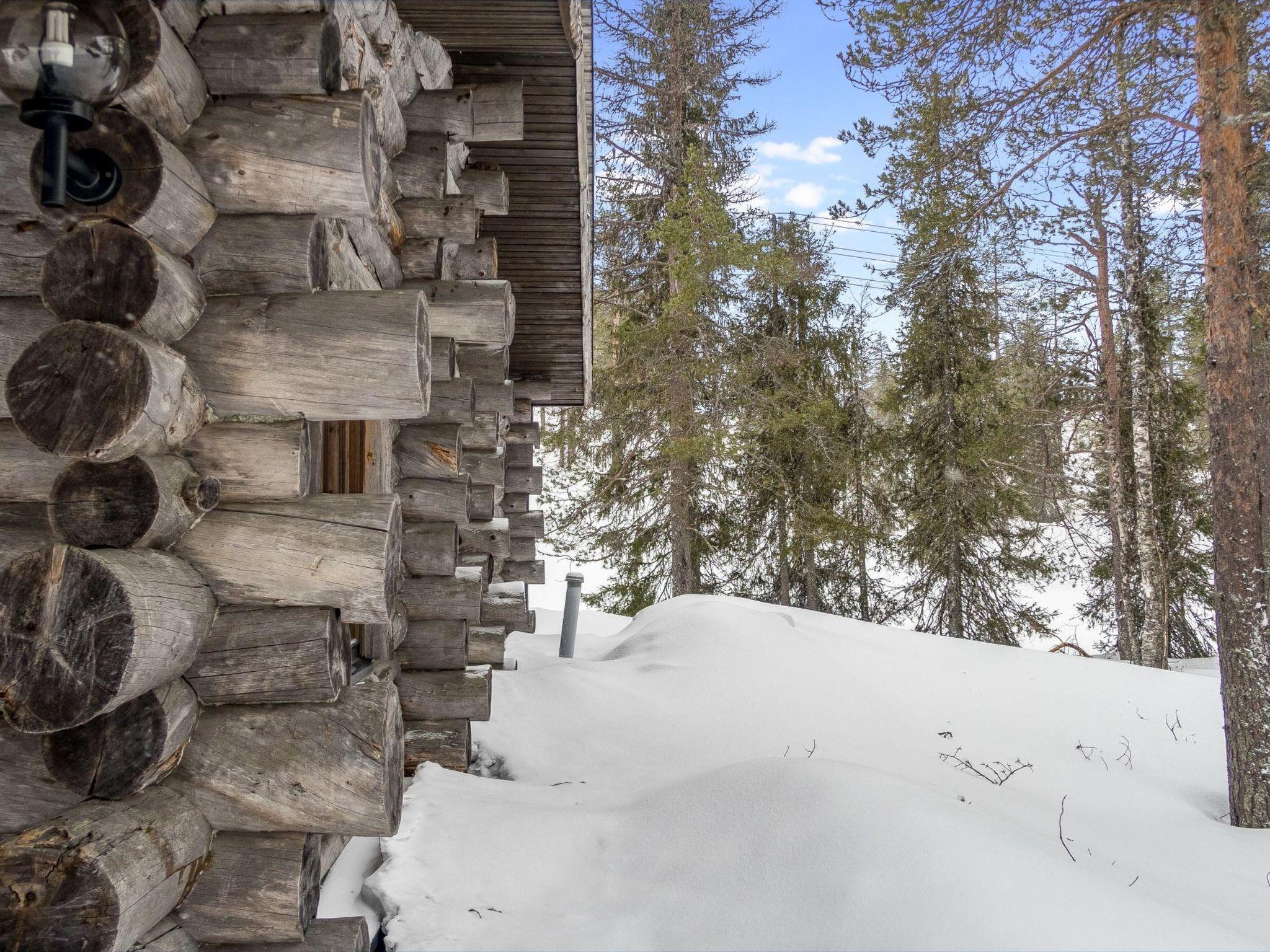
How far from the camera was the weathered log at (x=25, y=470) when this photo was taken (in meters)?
2.68

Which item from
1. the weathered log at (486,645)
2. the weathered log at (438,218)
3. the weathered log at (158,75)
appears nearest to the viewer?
the weathered log at (158,75)

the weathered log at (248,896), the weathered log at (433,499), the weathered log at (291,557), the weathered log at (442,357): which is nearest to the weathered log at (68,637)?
the weathered log at (291,557)

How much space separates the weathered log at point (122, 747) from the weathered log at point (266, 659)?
13cm

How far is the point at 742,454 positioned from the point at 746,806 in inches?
418

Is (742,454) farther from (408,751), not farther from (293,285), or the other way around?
(293,285)

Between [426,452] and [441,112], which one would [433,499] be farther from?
[441,112]

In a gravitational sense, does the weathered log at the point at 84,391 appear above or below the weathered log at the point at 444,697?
above

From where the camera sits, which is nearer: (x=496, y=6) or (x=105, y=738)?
(x=105, y=738)

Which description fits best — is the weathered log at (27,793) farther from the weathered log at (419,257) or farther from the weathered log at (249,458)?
the weathered log at (419,257)

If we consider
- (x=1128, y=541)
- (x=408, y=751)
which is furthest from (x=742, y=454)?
(x=408, y=751)

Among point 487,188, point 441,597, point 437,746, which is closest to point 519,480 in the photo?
point 441,597

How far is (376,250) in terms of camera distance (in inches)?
167

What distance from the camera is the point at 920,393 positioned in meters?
14.0

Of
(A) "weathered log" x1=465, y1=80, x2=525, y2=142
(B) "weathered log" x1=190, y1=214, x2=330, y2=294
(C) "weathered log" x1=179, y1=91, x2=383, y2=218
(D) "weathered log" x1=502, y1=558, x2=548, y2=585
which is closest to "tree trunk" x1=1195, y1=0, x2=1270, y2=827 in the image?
(A) "weathered log" x1=465, y1=80, x2=525, y2=142
